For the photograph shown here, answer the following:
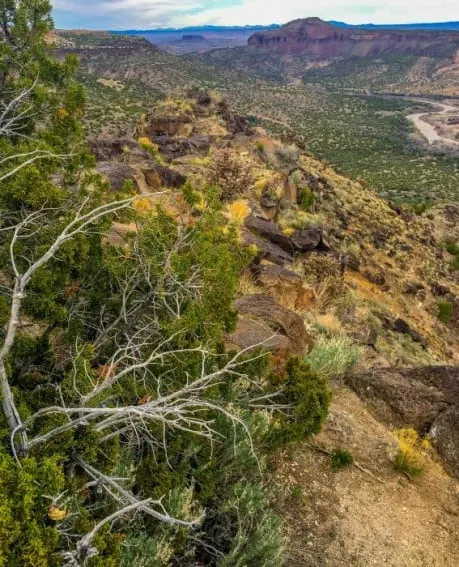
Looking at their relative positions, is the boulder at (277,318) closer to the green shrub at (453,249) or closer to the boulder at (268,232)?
the boulder at (268,232)

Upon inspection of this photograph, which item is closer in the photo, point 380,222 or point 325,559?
point 325,559

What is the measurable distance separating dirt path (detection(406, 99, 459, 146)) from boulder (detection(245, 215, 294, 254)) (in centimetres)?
7623

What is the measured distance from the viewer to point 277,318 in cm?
791

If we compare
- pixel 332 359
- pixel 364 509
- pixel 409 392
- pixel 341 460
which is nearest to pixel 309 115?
pixel 332 359

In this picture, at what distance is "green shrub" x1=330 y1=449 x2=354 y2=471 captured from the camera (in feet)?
19.8

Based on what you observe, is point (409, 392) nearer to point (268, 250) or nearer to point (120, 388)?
point (120, 388)

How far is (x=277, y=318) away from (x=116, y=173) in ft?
23.7

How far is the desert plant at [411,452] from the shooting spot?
6.18 metres

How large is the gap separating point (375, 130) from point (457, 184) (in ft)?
129

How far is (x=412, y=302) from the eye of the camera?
1877cm

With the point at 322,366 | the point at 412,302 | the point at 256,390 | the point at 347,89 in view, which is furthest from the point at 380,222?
the point at 347,89

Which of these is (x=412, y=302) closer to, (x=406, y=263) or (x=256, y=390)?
(x=406, y=263)

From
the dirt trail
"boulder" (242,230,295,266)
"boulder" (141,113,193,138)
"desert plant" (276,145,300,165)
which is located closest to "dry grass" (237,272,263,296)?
"boulder" (242,230,295,266)

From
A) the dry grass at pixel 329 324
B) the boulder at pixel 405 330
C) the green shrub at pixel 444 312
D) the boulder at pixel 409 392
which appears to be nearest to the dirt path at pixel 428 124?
the green shrub at pixel 444 312
